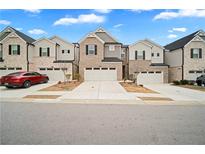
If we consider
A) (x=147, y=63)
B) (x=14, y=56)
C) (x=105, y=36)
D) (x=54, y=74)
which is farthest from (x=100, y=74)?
(x=14, y=56)

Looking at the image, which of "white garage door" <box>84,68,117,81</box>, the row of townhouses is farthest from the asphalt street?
"white garage door" <box>84,68,117,81</box>

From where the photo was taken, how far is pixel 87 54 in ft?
97.6

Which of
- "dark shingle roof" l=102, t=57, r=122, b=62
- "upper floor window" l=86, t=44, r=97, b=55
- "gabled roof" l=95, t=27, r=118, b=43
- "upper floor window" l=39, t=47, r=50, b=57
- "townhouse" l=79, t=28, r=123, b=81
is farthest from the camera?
"gabled roof" l=95, t=27, r=118, b=43

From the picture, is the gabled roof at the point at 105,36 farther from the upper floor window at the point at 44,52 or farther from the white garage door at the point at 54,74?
the white garage door at the point at 54,74

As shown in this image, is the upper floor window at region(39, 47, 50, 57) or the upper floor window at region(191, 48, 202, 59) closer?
the upper floor window at region(39, 47, 50, 57)

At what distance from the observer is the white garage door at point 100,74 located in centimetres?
2867

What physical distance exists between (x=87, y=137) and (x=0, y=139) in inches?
78.5

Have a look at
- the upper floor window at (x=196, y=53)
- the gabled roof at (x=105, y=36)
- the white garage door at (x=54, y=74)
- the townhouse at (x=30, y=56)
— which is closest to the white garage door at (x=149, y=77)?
the upper floor window at (x=196, y=53)

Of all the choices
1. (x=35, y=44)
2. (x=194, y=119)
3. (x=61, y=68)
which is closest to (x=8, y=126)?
(x=194, y=119)

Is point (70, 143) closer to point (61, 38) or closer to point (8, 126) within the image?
point (8, 126)

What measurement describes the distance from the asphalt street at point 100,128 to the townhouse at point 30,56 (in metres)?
17.5

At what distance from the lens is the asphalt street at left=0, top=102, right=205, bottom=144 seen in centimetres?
520

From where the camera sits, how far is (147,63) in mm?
30719

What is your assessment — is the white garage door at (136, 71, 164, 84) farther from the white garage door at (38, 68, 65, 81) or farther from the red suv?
the red suv
